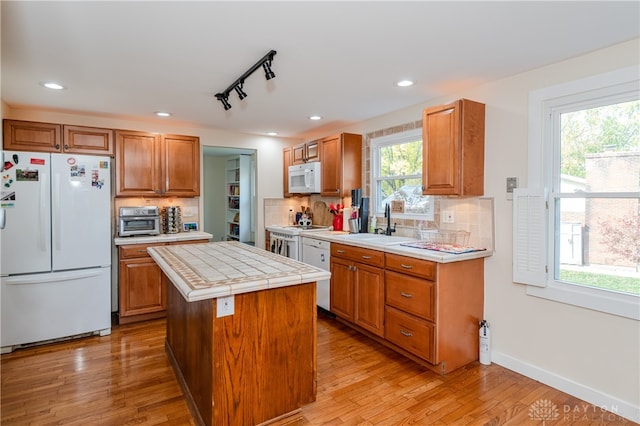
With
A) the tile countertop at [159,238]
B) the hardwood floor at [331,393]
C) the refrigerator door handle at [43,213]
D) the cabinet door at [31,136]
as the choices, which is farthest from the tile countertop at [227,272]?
the cabinet door at [31,136]

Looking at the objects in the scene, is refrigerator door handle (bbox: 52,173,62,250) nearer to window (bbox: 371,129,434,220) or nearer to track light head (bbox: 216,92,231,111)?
track light head (bbox: 216,92,231,111)

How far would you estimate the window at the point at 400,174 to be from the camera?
11.6 ft

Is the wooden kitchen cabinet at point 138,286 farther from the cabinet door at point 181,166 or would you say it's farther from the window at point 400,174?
the window at point 400,174

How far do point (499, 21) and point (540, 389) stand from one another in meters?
2.46

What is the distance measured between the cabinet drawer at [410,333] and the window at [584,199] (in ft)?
2.75

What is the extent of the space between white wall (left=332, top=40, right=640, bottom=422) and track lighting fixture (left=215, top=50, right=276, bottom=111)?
178cm

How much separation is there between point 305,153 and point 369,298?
92.3 inches

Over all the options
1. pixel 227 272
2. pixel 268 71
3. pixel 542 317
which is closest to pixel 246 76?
pixel 268 71

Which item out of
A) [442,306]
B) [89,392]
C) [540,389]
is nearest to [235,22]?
[442,306]

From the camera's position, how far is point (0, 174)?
2.95 meters

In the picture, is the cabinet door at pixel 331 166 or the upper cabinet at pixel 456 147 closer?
the upper cabinet at pixel 456 147

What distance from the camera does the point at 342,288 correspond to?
348cm

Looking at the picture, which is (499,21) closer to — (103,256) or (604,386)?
(604,386)

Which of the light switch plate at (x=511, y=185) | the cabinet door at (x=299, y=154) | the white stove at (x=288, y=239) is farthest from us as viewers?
the cabinet door at (x=299, y=154)
